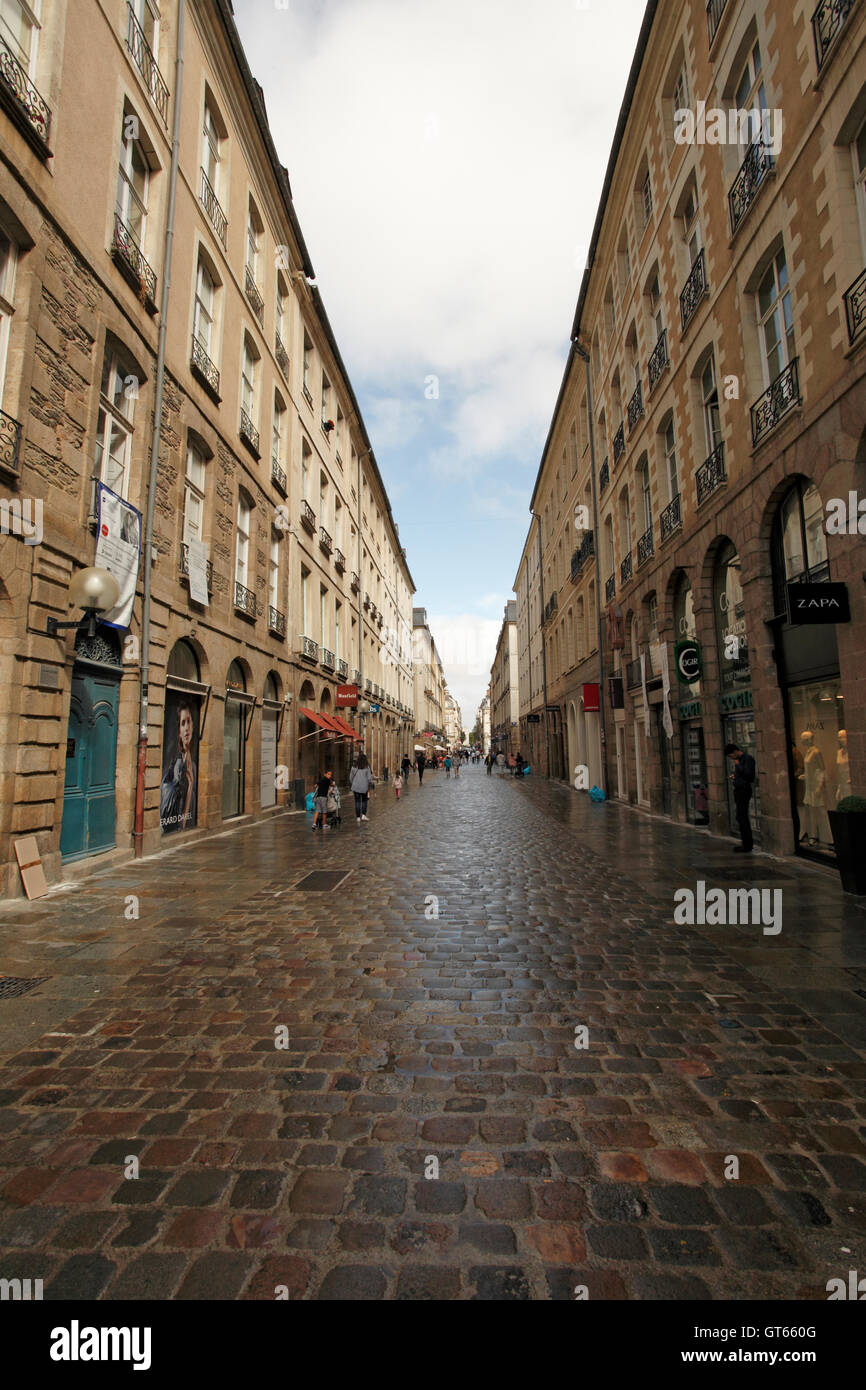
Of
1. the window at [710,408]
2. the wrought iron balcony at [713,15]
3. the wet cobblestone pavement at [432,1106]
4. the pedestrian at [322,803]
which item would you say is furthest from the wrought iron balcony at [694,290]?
the pedestrian at [322,803]

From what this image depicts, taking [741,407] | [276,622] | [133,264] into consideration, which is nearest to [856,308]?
[741,407]

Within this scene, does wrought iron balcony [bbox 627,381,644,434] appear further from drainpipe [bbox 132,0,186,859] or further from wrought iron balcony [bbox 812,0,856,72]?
drainpipe [bbox 132,0,186,859]

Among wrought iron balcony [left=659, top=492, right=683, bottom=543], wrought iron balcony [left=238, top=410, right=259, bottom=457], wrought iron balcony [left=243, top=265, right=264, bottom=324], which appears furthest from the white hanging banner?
wrought iron balcony [left=243, top=265, right=264, bottom=324]

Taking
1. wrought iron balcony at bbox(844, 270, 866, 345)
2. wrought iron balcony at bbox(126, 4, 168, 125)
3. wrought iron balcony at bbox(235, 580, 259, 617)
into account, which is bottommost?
wrought iron balcony at bbox(235, 580, 259, 617)

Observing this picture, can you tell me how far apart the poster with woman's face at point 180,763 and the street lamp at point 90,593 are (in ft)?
12.1

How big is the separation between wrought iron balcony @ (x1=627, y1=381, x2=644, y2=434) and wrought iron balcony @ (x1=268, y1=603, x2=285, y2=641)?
11560 mm

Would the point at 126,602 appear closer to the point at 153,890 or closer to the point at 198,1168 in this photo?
the point at 153,890

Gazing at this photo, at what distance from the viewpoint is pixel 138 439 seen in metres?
11.0

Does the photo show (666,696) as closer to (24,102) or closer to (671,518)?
(671,518)

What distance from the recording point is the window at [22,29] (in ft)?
25.5

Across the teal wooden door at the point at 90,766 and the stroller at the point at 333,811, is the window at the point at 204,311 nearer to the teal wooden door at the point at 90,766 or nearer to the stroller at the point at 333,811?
the teal wooden door at the point at 90,766

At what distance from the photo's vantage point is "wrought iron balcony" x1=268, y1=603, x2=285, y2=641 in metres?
18.4

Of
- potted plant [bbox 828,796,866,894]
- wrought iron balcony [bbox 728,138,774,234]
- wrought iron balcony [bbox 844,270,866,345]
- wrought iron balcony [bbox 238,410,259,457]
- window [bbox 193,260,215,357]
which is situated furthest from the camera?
wrought iron balcony [bbox 238,410,259,457]

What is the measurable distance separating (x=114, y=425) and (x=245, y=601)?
629cm
